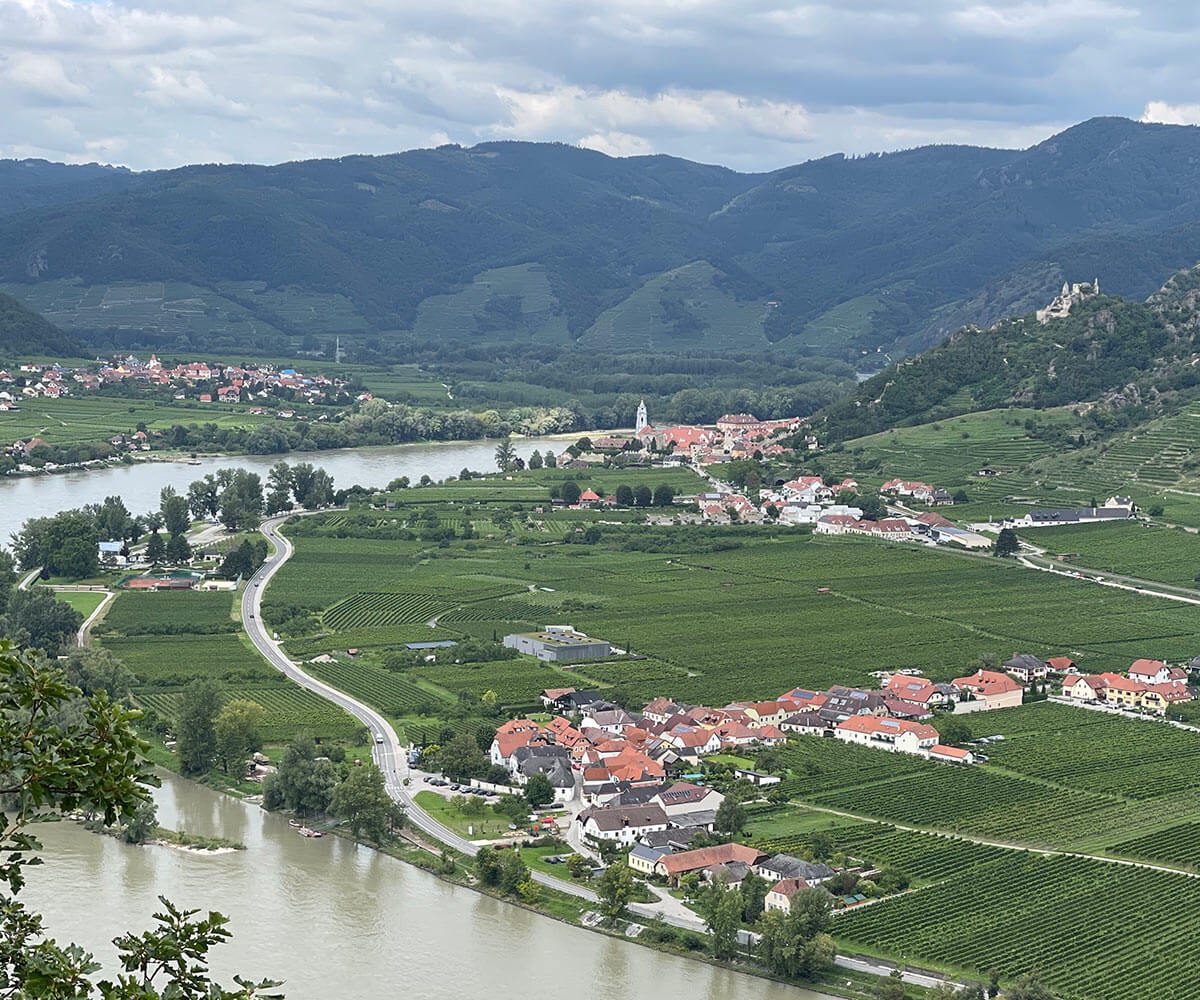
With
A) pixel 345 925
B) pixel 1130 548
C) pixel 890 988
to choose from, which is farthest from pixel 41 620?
pixel 1130 548

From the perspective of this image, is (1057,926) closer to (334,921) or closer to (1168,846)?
(1168,846)

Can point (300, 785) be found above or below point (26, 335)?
below

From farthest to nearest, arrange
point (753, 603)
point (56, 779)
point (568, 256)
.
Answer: point (568, 256)
point (753, 603)
point (56, 779)

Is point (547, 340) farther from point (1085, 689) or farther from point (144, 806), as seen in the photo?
point (144, 806)

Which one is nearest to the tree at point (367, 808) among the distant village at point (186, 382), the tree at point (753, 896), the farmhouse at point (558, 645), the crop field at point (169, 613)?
the tree at point (753, 896)

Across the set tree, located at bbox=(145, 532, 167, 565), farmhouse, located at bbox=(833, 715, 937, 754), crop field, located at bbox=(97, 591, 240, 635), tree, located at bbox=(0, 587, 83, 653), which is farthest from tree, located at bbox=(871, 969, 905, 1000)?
tree, located at bbox=(145, 532, 167, 565)

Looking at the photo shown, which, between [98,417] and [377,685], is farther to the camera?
[98,417]

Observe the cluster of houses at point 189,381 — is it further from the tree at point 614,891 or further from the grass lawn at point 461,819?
the tree at point 614,891
